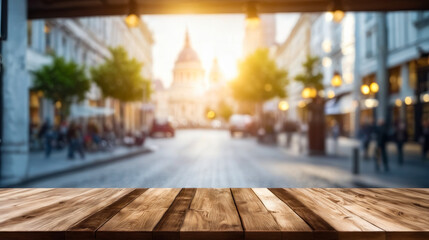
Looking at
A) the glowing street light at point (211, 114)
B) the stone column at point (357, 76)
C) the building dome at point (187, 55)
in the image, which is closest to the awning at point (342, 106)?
the stone column at point (357, 76)

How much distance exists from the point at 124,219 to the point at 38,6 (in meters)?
8.75

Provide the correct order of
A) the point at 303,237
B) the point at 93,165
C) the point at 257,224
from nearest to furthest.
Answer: the point at 303,237 → the point at 257,224 → the point at 93,165

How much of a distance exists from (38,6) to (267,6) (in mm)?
5307

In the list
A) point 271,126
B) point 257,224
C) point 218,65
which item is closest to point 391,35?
point 271,126

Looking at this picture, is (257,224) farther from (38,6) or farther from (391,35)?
(391,35)

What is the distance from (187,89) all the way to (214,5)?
6948cm

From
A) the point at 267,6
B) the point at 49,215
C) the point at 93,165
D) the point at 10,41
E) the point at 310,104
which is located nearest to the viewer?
the point at 49,215

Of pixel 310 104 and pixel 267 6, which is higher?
pixel 267 6

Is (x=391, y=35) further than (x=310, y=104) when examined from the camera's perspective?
Yes

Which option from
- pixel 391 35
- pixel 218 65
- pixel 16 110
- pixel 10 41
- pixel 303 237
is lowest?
pixel 303 237

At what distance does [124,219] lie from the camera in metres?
2.04

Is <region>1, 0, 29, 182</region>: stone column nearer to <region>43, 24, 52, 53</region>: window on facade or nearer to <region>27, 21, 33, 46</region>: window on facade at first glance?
<region>27, 21, 33, 46</region>: window on facade

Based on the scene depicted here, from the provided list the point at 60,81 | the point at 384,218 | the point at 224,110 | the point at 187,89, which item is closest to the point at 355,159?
the point at 384,218

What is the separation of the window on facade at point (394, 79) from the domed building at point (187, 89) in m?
15.3
